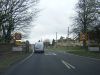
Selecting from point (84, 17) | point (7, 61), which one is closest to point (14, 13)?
point (7, 61)

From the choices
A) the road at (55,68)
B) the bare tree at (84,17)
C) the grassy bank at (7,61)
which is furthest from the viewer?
the bare tree at (84,17)

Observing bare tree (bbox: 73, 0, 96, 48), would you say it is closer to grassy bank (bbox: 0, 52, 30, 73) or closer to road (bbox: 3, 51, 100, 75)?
grassy bank (bbox: 0, 52, 30, 73)

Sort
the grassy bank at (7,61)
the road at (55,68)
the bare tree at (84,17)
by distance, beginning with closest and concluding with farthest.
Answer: the road at (55,68) → the grassy bank at (7,61) → the bare tree at (84,17)

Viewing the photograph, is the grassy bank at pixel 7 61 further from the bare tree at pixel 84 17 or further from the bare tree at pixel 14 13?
the bare tree at pixel 84 17

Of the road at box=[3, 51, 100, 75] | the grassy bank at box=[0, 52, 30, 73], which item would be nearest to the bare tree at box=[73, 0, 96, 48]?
the grassy bank at box=[0, 52, 30, 73]

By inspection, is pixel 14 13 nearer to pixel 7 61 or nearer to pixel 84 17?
pixel 7 61

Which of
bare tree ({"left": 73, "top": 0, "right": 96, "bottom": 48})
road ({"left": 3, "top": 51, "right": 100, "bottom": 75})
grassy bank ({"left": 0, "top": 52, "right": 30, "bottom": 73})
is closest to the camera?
road ({"left": 3, "top": 51, "right": 100, "bottom": 75})

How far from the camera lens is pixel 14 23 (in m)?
37.6

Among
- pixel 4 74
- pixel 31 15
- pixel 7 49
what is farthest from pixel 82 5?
pixel 4 74

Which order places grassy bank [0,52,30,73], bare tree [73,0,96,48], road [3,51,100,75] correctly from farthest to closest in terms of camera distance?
→ bare tree [73,0,96,48], grassy bank [0,52,30,73], road [3,51,100,75]

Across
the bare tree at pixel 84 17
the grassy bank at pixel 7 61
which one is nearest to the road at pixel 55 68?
the grassy bank at pixel 7 61

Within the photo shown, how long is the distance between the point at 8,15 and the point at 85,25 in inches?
2034

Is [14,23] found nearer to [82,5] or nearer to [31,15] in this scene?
[31,15]

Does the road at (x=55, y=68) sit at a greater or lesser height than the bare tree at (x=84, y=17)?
lesser
